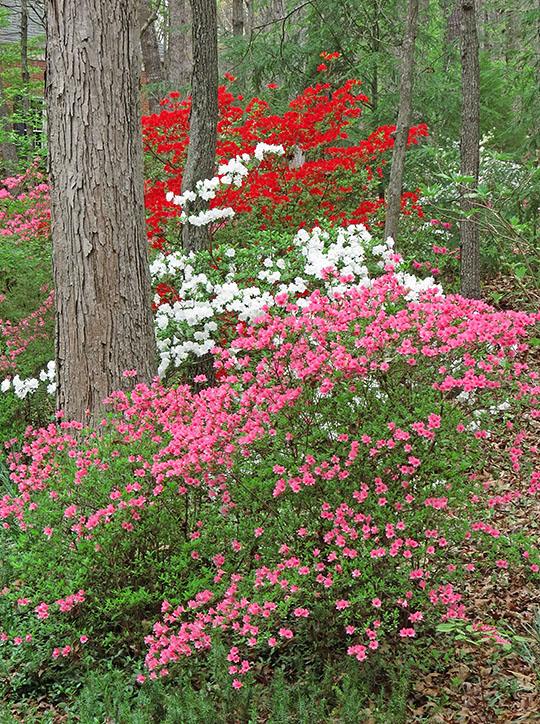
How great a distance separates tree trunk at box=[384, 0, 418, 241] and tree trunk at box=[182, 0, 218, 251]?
1.90 m

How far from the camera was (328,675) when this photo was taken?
3.04 metres

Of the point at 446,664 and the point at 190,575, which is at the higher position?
the point at 190,575

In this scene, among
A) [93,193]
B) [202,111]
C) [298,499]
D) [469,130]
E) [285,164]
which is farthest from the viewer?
[285,164]

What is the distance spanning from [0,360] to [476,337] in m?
4.99

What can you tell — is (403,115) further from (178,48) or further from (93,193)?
(178,48)

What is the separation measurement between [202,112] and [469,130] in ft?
8.54

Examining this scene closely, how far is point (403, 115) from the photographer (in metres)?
7.03

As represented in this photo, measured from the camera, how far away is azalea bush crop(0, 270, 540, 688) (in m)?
2.87

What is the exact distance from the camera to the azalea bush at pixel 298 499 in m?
2.87

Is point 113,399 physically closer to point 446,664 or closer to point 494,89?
point 446,664

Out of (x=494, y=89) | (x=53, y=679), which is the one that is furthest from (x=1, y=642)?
(x=494, y=89)

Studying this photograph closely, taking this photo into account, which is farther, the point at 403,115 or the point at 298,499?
the point at 403,115

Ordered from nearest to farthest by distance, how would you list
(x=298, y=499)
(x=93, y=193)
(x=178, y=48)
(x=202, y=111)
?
(x=298, y=499) → (x=93, y=193) → (x=202, y=111) → (x=178, y=48)

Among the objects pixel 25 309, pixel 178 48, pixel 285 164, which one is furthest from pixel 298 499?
pixel 178 48
